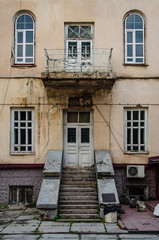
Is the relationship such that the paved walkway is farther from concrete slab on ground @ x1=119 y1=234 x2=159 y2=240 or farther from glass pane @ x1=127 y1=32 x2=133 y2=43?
glass pane @ x1=127 y1=32 x2=133 y2=43

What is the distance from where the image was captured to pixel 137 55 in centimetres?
1428

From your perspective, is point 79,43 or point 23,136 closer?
point 23,136

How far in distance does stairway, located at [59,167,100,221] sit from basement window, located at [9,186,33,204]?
6.05 ft

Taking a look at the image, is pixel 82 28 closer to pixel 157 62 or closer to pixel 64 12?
pixel 64 12

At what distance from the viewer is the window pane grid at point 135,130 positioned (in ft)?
46.1

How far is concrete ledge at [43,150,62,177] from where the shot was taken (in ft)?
40.2

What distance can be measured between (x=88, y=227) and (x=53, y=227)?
1.10 metres

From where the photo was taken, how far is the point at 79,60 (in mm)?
14117

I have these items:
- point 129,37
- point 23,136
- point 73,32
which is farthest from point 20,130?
point 129,37

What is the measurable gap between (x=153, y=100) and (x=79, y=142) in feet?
12.7

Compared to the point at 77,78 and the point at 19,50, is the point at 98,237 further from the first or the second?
the point at 19,50

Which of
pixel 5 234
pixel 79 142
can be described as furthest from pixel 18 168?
pixel 5 234

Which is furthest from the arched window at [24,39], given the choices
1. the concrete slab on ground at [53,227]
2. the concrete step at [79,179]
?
the concrete slab on ground at [53,227]

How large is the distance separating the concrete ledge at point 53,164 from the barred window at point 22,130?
45.4 inches
